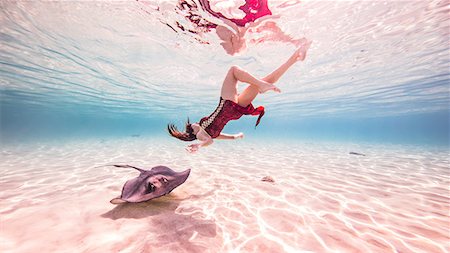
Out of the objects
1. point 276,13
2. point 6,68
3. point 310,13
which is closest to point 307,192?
point 276,13

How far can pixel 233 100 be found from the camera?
4363 mm

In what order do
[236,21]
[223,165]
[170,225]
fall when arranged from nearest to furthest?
[170,225]
[236,21]
[223,165]

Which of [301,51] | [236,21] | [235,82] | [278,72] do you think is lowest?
[235,82]

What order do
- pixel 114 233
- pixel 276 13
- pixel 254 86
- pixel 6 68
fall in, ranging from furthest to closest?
1. pixel 6 68
2. pixel 276 13
3. pixel 254 86
4. pixel 114 233

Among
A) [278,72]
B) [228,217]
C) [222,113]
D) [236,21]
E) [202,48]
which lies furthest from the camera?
[202,48]

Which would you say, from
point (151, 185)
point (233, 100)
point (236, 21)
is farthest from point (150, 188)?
point (236, 21)

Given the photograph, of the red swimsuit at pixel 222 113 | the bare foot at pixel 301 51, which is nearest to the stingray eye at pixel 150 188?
the red swimsuit at pixel 222 113

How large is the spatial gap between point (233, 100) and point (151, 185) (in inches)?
103

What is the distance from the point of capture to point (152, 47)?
1354cm

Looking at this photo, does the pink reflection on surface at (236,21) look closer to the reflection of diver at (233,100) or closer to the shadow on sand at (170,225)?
the reflection of diver at (233,100)

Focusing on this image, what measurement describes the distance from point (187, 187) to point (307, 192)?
4086 millimetres

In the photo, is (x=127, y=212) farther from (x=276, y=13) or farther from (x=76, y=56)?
(x=76, y=56)

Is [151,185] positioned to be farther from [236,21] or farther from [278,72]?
[236,21]

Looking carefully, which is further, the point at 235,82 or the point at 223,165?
the point at 223,165
